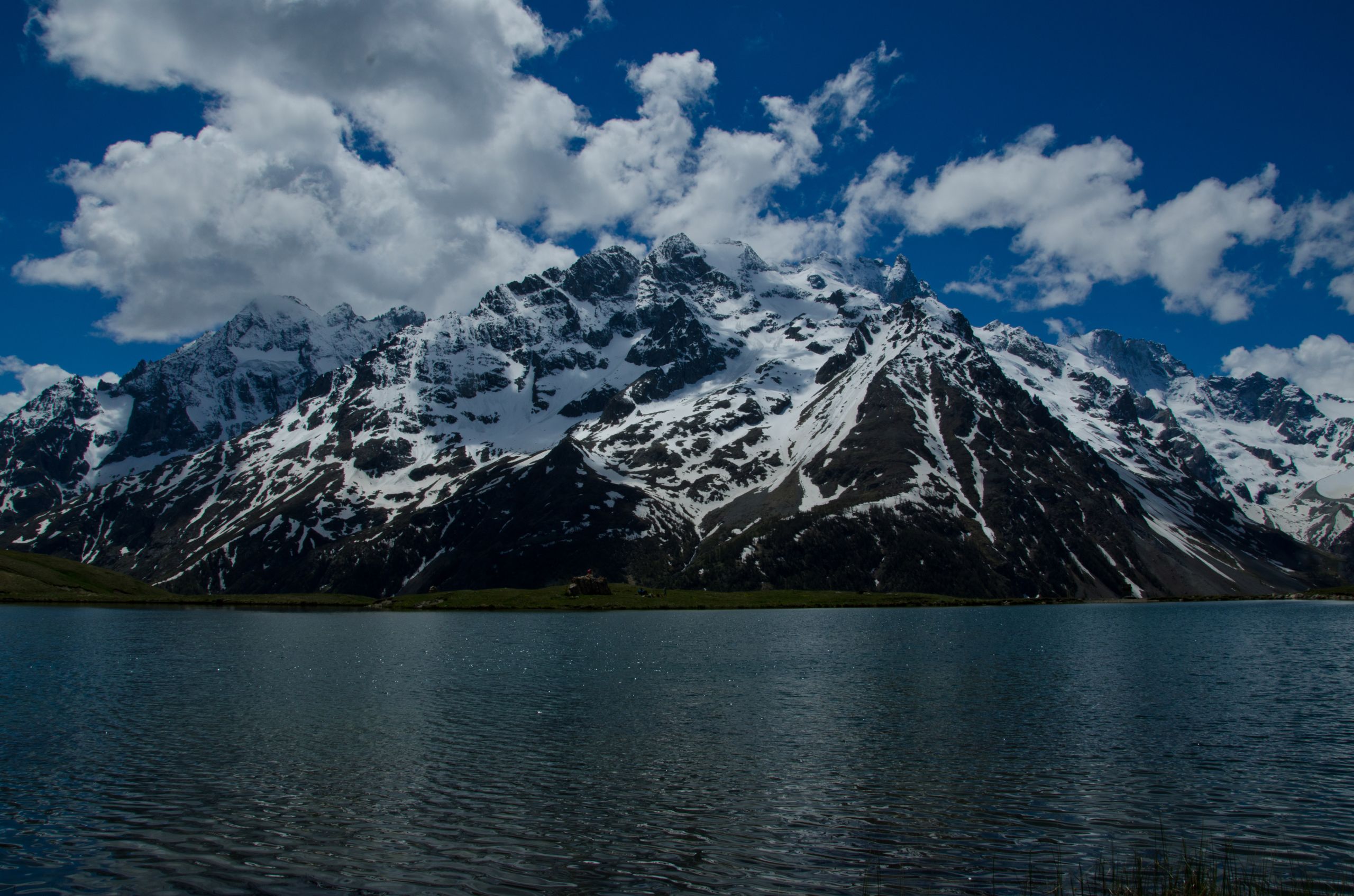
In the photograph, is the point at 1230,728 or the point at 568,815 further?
the point at 1230,728

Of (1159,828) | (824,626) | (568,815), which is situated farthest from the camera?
(824,626)

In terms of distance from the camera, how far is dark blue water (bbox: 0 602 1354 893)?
2875 centimetres

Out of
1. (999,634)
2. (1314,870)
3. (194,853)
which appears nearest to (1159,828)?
(1314,870)

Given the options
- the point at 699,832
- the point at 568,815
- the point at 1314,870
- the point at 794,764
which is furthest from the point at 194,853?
the point at 1314,870

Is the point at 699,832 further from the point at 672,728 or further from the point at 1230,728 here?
the point at 1230,728

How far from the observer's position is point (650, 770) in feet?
137

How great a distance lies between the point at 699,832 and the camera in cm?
3200

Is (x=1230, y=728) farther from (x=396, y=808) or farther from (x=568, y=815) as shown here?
(x=396, y=808)

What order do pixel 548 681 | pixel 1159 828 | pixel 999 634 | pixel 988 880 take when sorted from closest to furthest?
pixel 988 880, pixel 1159 828, pixel 548 681, pixel 999 634

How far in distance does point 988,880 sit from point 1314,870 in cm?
1027

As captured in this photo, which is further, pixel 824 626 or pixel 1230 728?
pixel 824 626

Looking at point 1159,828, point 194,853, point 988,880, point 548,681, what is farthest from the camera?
point 548,681

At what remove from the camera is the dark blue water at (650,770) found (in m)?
28.8

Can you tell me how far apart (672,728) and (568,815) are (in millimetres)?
18015
